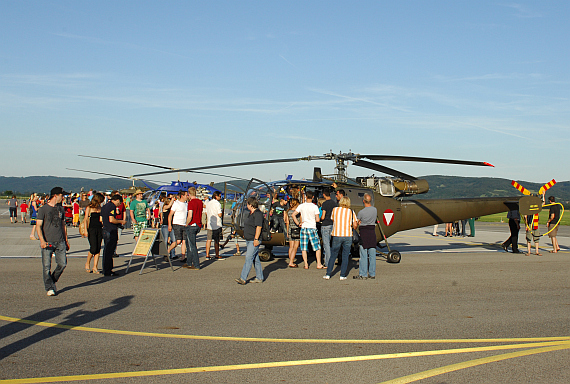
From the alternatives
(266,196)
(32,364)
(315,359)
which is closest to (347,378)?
(315,359)

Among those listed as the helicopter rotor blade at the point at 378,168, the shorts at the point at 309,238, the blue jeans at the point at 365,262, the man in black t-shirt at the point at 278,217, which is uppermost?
the helicopter rotor blade at the point at 378,168

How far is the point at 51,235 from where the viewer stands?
26.9 ft

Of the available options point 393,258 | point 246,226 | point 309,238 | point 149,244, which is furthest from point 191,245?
point 393,258

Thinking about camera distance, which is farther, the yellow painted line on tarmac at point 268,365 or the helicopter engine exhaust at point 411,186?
the helicopter engine exhaust at point 411,186

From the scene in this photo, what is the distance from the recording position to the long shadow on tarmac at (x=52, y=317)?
528 centimetres

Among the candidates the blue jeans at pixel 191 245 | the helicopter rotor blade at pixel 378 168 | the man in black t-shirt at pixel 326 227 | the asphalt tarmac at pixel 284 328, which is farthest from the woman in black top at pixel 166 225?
the helicopter rotor blade at pixel 378 168

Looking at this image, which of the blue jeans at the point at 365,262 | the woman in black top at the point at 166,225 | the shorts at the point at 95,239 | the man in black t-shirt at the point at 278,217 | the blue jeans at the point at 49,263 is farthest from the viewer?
the man in black t-shirt at the point at 278,217

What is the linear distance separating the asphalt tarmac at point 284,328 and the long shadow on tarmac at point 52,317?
0.8 inches

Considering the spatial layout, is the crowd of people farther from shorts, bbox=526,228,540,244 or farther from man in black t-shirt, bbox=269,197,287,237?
shorts, bbox=526,228,540,244

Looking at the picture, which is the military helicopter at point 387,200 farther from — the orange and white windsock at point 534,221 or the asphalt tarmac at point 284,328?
the asphalt tarmac at point 284,328

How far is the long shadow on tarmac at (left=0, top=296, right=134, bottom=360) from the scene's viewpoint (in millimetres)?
5277

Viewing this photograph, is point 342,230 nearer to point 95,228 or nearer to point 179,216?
point 179,216

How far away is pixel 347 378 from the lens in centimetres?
439

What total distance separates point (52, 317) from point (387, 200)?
32.4ft
